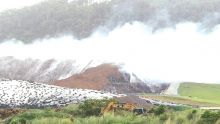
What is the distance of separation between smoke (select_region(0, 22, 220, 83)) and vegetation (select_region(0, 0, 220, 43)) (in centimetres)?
376

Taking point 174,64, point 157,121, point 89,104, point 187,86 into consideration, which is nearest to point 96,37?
point 174,64

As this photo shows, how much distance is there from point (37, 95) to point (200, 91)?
87.3ft

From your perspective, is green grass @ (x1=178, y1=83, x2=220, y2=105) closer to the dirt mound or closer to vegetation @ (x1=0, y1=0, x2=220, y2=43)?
the dirt mound

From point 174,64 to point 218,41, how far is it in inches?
807

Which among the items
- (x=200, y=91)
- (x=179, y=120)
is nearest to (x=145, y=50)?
(x=200, y=91)

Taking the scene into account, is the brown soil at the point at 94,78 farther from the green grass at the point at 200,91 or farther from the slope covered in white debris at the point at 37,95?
the slope covered in white debris at the point at 37,95

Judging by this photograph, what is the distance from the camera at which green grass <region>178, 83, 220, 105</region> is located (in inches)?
2781

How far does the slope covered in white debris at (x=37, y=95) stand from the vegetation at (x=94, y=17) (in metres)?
75.4

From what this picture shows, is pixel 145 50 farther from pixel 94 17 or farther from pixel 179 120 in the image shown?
pixel 179 120

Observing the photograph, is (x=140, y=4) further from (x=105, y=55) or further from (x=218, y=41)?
(x=105, y=55)

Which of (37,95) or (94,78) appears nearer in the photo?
(37,95)

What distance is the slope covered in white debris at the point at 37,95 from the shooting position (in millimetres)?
52294

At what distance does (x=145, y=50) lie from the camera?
114 metres

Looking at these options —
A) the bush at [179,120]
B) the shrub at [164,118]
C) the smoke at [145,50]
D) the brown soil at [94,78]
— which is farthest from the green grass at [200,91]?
the bush at [179,120]
